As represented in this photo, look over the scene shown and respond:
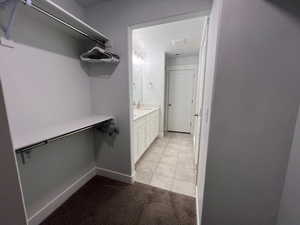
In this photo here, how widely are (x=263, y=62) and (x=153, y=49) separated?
2999 millimetres

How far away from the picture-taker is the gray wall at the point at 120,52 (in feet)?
4.60

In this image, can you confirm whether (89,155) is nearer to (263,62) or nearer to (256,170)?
(256,170)

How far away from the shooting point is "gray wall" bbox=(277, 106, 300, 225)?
775 mm

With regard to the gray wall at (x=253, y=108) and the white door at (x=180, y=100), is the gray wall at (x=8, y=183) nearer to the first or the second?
the gray wall at (x=253, y=108)

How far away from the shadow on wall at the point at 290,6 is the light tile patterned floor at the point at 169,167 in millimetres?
2012

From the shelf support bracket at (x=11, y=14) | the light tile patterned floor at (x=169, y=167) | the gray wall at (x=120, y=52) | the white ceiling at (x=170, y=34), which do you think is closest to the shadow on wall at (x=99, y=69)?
the gray wall at (x=120, y=52)

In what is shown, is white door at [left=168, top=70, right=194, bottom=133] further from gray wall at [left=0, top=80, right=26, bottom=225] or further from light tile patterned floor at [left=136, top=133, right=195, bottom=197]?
gray wall at [left=0, top=80, right=26, bottom=225]

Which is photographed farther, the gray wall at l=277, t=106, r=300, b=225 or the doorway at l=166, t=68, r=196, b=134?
the doorway at l=166, t=68, r=196, b=134

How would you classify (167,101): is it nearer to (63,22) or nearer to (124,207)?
(124,207)

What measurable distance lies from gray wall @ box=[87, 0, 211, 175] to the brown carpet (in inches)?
12.4

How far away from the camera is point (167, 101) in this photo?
4.34 m

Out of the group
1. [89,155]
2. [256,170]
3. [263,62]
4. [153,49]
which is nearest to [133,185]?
[89,155]

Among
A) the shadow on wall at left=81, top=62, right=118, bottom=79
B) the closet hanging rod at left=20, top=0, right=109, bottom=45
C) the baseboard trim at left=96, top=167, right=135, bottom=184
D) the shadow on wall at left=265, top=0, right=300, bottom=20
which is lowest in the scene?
the baseboard trim at left=96, top=167, right=135, bottom=184

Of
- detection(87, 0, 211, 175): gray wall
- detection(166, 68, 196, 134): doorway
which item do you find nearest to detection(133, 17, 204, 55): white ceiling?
detection(87, 0, 211, 175): gray wall
